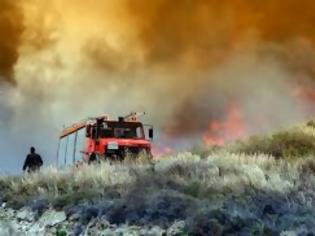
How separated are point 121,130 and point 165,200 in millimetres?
15956

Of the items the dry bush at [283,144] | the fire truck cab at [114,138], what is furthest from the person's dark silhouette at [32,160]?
the dry bush at [283,144]

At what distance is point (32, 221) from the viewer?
14914mm

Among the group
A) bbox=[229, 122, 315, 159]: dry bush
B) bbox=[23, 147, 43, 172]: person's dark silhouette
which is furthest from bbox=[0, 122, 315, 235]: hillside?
bbox=[23, 147, 43, 172]: person's dark silhouette

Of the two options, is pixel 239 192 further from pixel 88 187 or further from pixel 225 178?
pixel 88 187

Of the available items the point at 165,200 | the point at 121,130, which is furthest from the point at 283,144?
the point at 165,200

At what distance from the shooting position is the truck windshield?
29.8 meters

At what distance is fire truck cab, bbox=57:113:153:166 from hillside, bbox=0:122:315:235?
365 inches

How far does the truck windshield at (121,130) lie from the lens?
97.9ft

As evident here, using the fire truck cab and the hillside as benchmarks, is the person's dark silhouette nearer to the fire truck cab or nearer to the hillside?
the fire truck cab

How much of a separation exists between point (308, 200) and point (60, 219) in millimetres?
4733

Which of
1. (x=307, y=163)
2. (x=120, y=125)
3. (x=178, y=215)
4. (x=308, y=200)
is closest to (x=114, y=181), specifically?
(x=178, y=215)

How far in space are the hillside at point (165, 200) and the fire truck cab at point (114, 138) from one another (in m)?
9.27

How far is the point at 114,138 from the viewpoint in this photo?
29.7m

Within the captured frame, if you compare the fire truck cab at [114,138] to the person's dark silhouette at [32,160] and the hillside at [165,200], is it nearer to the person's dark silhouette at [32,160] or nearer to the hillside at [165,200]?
the person's dark silhouette at [32,160]
